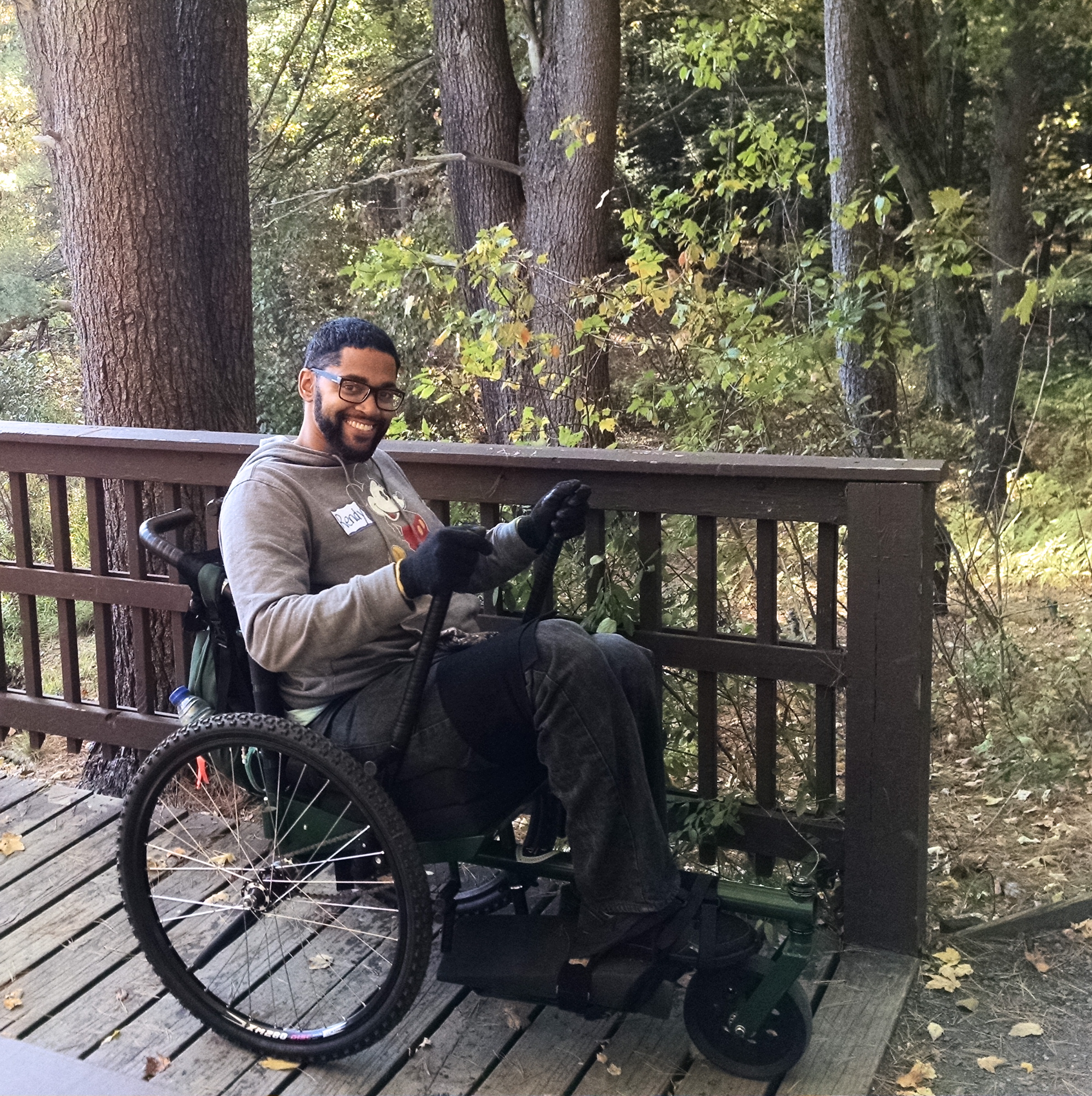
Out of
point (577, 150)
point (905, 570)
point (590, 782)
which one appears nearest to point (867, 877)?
point (905, 570)

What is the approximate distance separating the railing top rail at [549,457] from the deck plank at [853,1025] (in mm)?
1148

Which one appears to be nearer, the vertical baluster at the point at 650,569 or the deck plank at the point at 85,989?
the deck plank at the point at 85,989

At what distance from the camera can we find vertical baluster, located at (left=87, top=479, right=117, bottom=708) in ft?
12.1

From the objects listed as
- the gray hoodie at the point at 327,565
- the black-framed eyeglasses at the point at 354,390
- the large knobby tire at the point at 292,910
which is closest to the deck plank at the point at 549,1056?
the large knobby tire at the point at 292,910

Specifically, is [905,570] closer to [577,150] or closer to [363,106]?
[577,150]

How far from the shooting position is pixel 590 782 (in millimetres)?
2273

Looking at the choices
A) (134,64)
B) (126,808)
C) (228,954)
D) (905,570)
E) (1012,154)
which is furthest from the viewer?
(1012,154)

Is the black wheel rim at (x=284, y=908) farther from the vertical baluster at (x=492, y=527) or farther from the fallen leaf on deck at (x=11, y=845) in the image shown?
the vertical baluster at (x=492, y=527)

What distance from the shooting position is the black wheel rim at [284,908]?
2.41 m

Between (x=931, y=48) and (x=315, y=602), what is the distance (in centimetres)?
1131

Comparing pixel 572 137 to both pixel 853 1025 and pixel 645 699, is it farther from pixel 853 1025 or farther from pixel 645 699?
pixel 853 1025

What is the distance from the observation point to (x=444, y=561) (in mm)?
2182

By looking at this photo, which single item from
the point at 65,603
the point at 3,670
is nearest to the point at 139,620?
the point at 65,603

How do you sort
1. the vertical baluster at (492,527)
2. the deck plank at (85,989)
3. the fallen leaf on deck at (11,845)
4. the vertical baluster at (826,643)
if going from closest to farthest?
the deck plank at (85,989) → the vertical baluster at (826,643) → the vertical baluster at (492,527) → the fallen leaf on deck at (11,845)
